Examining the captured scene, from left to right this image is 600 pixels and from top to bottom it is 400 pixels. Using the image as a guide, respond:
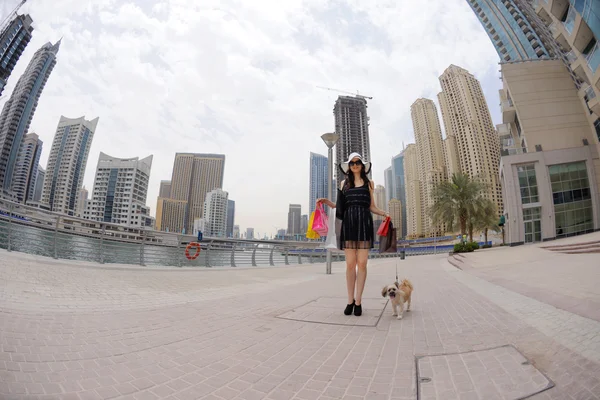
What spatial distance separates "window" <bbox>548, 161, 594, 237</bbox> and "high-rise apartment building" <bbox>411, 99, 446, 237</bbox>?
6495 centimetres

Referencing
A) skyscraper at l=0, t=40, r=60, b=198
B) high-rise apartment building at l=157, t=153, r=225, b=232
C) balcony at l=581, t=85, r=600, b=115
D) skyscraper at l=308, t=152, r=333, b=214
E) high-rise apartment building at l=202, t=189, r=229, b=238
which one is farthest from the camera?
skyscraper at l=308, t=152, r=333, b=214

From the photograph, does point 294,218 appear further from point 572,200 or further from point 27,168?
point 572,200

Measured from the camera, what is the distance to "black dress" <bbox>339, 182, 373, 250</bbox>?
3.31m

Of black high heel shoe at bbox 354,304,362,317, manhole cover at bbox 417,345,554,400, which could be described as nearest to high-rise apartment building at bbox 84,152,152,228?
black high heel shoe at bbox 354,304,362,317

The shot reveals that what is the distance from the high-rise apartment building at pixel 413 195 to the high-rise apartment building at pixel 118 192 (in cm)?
10264

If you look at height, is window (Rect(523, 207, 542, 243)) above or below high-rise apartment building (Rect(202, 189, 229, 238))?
below

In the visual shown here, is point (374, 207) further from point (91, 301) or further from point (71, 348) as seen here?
point (91, 301)

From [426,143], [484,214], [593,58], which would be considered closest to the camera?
[593,58]

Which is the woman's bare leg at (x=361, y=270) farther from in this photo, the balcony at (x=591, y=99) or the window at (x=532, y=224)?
the window at (x=532, y=224)

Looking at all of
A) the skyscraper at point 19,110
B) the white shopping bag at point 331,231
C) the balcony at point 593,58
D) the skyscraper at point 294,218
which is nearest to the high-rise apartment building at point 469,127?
the balcony at point 593,58

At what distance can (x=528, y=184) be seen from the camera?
27.6m

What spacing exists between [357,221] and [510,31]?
82.9m

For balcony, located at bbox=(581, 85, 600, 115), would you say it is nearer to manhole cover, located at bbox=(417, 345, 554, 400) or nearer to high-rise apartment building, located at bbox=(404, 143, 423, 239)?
manhole cover, located at bbox=(417, 345, 554, 400)

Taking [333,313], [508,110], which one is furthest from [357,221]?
[508,110]
